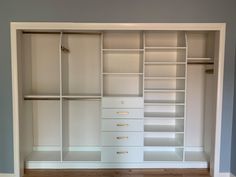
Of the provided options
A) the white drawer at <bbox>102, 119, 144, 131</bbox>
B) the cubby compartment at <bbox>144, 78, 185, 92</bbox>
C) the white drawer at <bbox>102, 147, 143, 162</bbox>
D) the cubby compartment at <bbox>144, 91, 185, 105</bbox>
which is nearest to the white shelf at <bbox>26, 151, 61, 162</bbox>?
the white drawer at <bbox>102, 147, 143, 162</bbox>

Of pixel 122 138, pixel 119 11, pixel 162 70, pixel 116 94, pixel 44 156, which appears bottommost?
pixel 44 156

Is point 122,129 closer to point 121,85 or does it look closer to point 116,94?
point 116,94

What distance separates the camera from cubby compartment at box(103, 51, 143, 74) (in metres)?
3.64

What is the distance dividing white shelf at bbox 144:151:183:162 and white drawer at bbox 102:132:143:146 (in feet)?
1.02

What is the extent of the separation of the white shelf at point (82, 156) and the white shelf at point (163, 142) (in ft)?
2.40

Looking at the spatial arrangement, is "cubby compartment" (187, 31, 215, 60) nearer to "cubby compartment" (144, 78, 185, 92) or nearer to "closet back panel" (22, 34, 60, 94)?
"cubby compartment" (144, 78, 185, 92)

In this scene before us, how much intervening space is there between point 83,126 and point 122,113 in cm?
82

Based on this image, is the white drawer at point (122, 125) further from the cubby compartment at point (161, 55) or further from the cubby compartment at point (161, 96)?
the cubby compartment at point (161, 55)

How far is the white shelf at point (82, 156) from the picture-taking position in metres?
3.36

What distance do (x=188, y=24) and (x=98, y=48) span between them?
137 cm

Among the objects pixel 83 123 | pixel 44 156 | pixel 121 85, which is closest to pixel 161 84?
pixel 121 85

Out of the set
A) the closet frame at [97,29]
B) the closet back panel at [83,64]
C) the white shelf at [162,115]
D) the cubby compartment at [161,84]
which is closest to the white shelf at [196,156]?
the closet frame at [97,29]

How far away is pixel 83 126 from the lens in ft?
12.3

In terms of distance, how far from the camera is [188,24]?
9.30 feet
